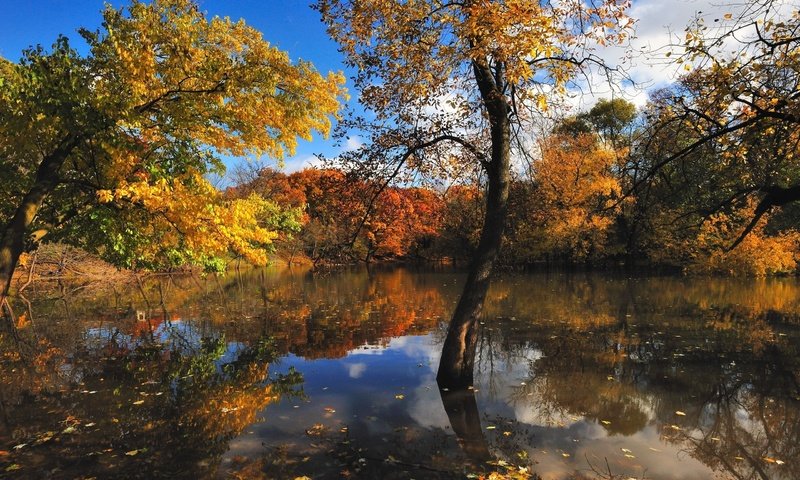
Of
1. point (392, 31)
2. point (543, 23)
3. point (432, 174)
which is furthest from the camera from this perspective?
point (432, 174)

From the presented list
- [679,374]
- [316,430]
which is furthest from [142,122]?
[679,374]

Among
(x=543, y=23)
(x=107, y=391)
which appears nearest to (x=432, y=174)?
(x=543, y=23)

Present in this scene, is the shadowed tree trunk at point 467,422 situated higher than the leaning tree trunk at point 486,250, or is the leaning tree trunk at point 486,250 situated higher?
the leaning tree trunk at point 486,250

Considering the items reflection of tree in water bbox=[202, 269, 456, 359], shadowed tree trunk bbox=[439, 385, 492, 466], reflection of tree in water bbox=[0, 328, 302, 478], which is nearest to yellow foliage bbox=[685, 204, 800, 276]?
reflection of tree in water bbox=[202, 269, 456, 359]

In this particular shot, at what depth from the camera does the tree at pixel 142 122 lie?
7910 millimetres

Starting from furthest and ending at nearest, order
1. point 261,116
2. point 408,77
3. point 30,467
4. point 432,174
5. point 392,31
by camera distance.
A: point 261,116 → point 432,174 → point 408,77 → point 392,31 → point 30,467

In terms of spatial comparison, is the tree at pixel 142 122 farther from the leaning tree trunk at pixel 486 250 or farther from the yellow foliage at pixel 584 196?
the yellow foliage at pixel 584 196

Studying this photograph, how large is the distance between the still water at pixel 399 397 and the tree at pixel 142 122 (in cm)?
261

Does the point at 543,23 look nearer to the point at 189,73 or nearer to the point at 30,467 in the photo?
the point at 189,73

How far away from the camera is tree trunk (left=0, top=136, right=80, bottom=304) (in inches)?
306

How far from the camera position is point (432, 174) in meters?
9.22

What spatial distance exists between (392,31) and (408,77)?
725 mm

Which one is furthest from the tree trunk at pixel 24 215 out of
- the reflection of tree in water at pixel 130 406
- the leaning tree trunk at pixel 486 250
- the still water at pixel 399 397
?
the leaning tree trunk at pixel 486 250

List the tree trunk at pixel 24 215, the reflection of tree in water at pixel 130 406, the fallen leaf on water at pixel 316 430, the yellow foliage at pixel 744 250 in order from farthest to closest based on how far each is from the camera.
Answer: the yellow foliage at pixel 744 250, the tree trunk at pixel 24 215, the fallen leaf on water at pixel 316 430, the reflection of tree in water at pixel 130 406
